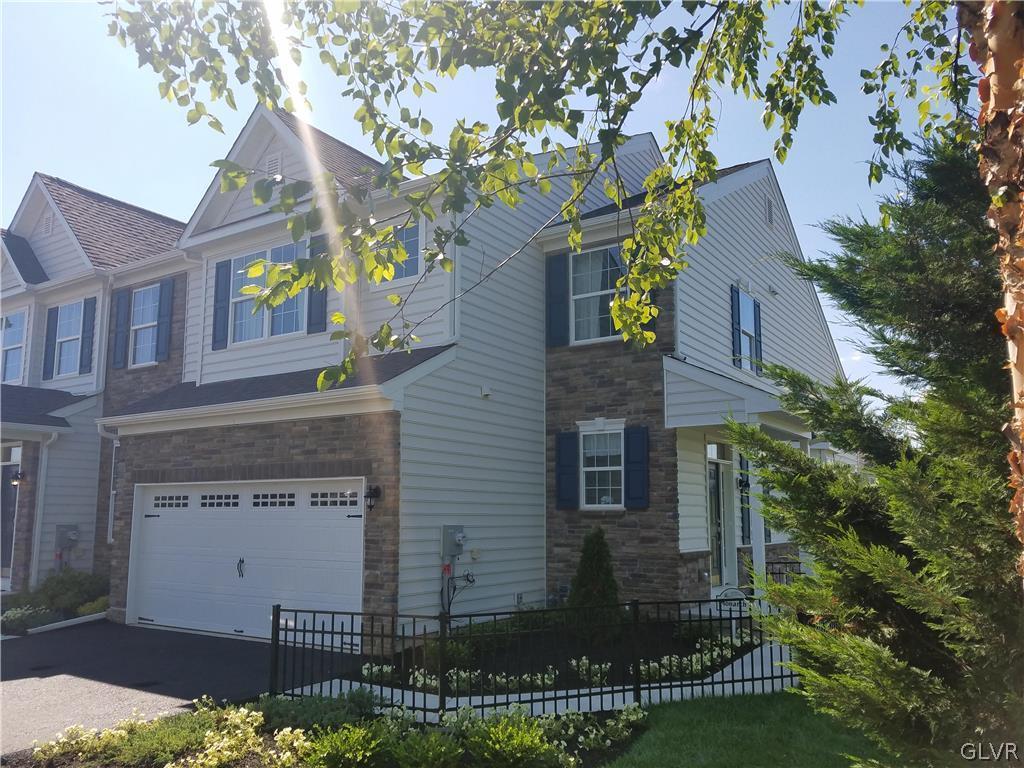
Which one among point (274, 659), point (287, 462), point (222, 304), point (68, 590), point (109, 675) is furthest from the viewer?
point (222, 304)

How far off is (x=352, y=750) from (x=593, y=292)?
31.0 feet

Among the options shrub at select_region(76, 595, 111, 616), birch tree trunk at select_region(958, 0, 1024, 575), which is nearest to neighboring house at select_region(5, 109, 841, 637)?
shrub at select_region(76, 595, 111, 616)

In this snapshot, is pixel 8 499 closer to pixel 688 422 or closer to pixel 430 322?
pixel 430 322

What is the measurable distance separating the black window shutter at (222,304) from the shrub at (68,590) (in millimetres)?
5127

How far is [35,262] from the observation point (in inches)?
770

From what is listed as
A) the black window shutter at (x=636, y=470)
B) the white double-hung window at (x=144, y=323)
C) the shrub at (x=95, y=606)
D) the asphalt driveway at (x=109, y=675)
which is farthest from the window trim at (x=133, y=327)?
the black window shutter at (x=636, y=470)

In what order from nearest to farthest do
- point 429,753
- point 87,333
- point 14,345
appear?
point 429,753
point 87,333
point 14,345

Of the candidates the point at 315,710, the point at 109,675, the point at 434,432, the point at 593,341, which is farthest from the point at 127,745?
the point at 593,341

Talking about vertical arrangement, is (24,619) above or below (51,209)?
below

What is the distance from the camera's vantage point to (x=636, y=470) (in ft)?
41.8

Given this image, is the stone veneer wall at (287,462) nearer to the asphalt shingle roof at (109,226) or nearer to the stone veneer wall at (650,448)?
the stone veneer wall at (650,448)

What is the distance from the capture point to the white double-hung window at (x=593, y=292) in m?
13.7

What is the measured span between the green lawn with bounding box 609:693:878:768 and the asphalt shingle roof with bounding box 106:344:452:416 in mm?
5883

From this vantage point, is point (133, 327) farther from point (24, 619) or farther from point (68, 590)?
point (24, 619)
